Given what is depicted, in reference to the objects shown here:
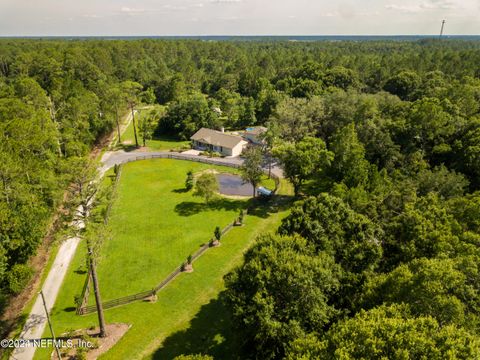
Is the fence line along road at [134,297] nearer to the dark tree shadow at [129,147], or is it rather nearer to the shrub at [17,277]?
the shrub at [17,277]

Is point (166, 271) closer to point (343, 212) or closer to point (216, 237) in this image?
point (216, 237)

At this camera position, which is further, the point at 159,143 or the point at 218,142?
the point at 159,143

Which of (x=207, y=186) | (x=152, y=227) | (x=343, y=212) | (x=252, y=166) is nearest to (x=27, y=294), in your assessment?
(x=152, y=227)

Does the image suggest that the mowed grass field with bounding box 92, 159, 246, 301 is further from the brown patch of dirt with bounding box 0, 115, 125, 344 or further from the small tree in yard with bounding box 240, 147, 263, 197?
the brown patch of dirt with bounding box 0, 115, 125, 344

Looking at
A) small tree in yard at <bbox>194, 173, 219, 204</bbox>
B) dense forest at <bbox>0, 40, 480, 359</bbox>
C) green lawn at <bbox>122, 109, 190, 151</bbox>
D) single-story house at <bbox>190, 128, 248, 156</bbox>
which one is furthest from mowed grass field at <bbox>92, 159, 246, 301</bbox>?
green lawn at <bbox>122, 109, 190, 151</bbox>

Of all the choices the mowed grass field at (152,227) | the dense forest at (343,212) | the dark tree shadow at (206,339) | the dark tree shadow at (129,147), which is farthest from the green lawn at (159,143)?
the dark tree shadow at (206,339)

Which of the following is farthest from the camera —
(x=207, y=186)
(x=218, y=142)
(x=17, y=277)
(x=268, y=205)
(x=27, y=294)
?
(x=218, y=142)
